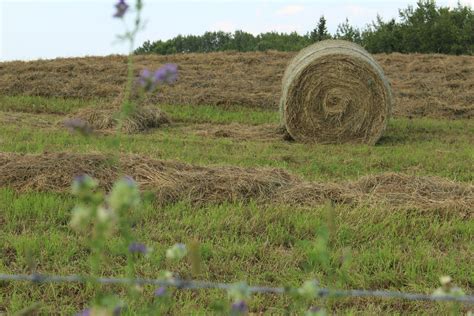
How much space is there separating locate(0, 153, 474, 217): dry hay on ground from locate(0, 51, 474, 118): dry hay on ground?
7.98m

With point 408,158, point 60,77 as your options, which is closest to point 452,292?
point 408,158

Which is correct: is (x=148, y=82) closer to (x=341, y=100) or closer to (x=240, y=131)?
(x=240, y=131)

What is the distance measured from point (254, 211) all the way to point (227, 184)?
56 centimetres

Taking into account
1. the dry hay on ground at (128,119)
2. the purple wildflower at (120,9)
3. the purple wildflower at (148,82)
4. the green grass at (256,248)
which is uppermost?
the purple wildflower at (120,9)

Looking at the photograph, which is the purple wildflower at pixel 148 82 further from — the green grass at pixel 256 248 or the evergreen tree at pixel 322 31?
the evergreen tree at pixel 322 31

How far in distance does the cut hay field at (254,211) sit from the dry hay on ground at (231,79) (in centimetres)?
327

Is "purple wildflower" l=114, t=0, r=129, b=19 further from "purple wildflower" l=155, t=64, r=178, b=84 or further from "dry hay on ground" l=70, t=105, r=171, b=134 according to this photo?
"dry hay on ground" l=70, t=105, r=171, b=134

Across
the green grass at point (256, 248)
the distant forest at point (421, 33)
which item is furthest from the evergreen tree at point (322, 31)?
the green grass at point (256, 248)

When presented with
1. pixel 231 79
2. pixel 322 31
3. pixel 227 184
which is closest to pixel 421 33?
pixel 322 31

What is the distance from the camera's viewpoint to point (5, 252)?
4535 mm

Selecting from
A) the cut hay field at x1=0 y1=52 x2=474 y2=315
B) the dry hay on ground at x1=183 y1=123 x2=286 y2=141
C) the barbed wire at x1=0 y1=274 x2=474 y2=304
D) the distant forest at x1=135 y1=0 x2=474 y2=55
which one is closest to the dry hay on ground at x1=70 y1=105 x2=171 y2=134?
the cut hay field at x1=0 y1=52 x2=474 y2=315

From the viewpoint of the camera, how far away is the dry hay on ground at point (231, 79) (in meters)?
14.7

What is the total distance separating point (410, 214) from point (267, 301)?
2.12 meters

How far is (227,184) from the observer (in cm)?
598
